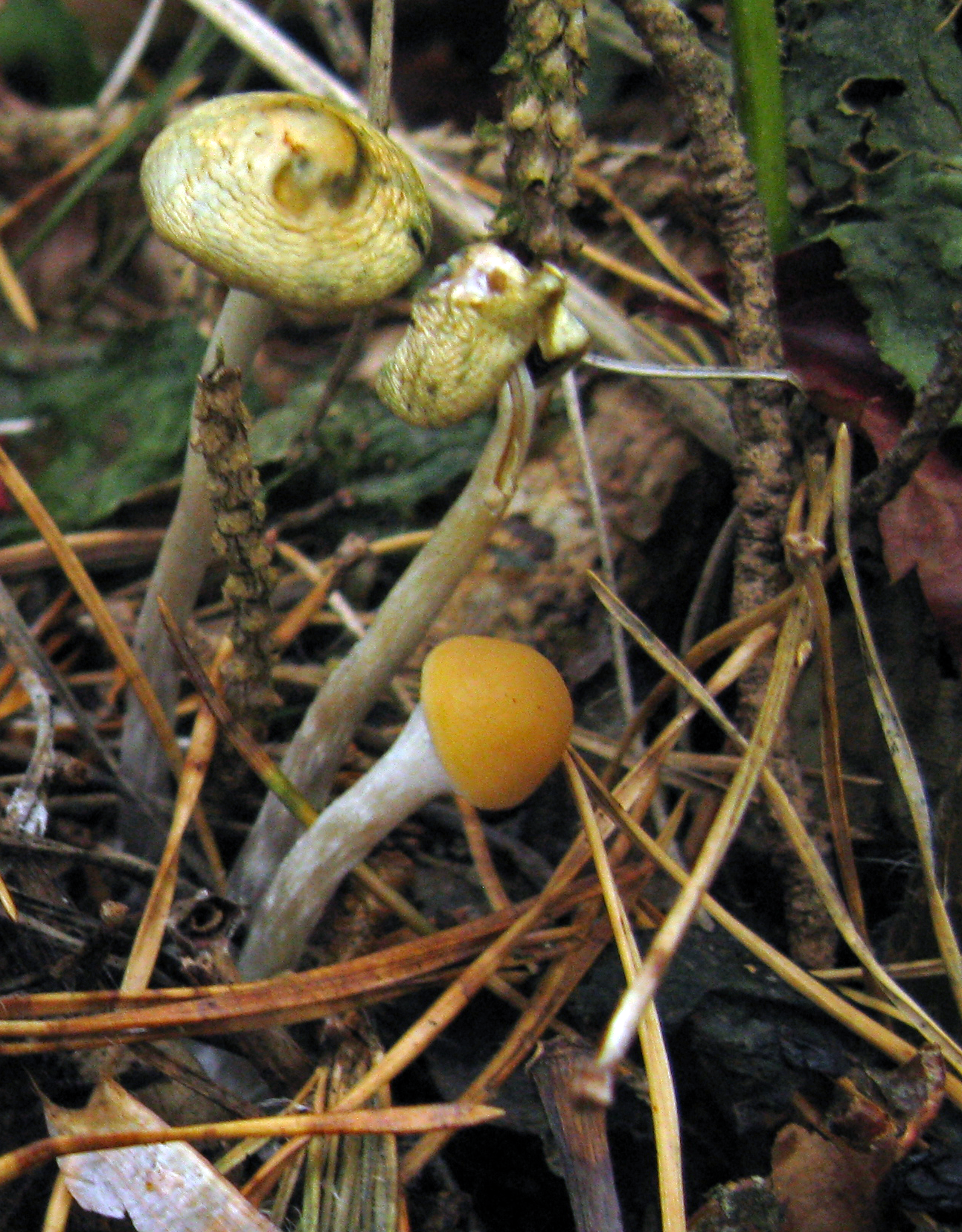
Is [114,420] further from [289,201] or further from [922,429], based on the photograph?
[922,429]

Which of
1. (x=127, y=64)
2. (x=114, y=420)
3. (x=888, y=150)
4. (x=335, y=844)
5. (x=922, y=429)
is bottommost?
(x=335, y=844)

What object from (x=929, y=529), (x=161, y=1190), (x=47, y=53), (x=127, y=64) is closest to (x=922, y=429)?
(x=929, y=529)

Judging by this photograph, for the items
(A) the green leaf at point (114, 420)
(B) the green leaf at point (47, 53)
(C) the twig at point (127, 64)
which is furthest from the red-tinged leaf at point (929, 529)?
(B) the green leaf at point (47, 53)

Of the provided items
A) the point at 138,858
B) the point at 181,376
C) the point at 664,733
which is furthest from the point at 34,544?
the point at 664,733

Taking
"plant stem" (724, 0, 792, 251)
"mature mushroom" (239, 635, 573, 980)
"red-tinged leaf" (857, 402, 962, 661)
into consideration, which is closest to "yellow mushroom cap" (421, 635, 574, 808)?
"mature mushroom" (239, 635, 573, 980)

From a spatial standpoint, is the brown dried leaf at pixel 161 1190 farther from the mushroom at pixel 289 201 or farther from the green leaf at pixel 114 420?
the green leaf at pixel 114 420

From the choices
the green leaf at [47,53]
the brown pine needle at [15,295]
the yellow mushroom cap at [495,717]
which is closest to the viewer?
the yellow mushroom cap at [495,717]
